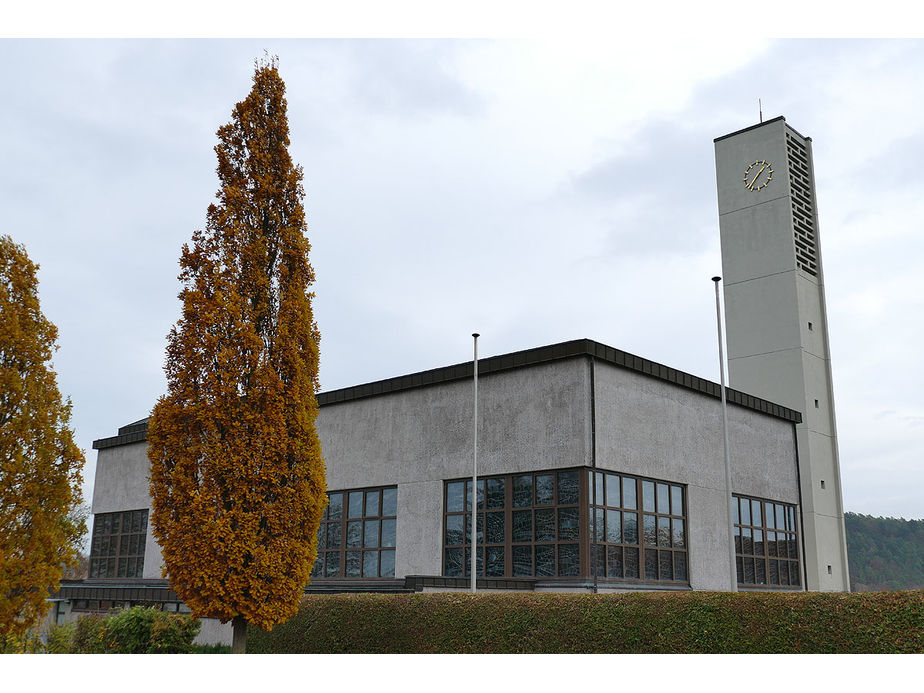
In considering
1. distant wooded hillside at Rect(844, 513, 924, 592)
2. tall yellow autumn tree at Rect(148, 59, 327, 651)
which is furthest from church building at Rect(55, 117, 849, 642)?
distant wooded hillside at Rect(844, 513, 924, 592)

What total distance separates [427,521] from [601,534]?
488cm

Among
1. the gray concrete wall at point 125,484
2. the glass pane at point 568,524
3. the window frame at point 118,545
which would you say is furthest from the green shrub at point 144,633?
the window frame at point 118,545

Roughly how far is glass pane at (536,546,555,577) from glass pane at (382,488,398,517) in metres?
4.95

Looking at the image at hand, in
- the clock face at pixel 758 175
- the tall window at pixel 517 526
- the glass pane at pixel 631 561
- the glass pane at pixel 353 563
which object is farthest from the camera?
the clock face at pixel 758 175

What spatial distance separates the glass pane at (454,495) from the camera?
69.1 ft

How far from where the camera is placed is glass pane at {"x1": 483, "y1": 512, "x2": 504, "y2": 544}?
1997 centimetres

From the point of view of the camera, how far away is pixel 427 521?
70.5ft

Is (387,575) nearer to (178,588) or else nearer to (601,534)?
(601,534)

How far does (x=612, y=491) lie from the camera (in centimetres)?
1938

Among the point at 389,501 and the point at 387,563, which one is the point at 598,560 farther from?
the point at 389,501

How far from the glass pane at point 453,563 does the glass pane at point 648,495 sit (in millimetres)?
4702

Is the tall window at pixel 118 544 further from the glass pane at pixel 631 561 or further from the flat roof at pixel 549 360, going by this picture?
the glass pane at pixel 631 561

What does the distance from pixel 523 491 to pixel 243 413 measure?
8378mm

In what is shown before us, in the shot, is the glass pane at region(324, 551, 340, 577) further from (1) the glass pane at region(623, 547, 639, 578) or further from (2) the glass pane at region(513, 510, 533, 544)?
(1) the glass pane at region(623, 547, 639, 578)
